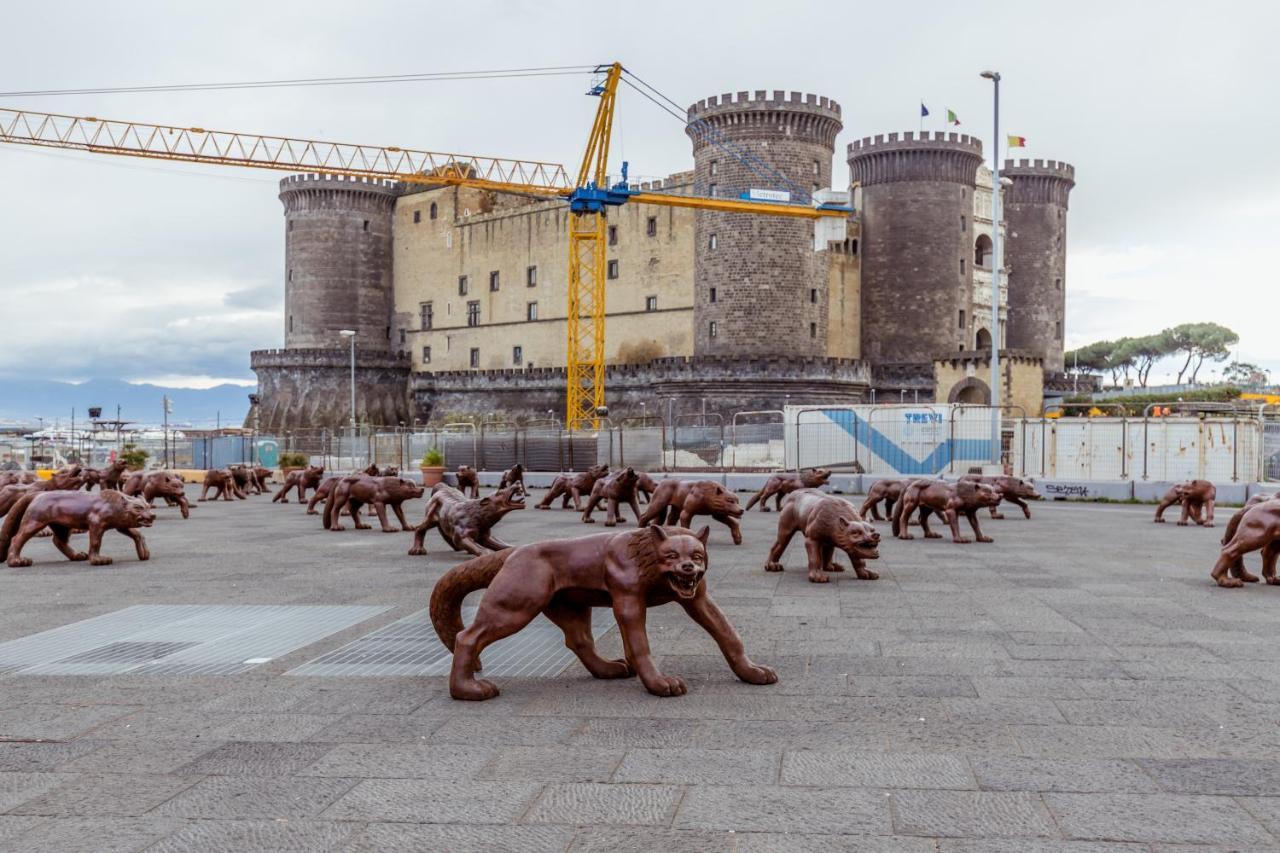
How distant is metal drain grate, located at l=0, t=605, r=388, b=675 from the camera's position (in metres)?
7.19

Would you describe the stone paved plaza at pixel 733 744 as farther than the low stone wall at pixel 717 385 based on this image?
No

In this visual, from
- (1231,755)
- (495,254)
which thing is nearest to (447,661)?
(1231,755)

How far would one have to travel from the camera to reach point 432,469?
32625 millimetres

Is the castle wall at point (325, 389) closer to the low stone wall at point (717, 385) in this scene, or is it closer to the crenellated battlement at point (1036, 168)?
the low stone wall at point (717, 385)

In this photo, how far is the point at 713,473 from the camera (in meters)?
31.0

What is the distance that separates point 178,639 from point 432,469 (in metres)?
24.7

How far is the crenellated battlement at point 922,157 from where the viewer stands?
6172 cm

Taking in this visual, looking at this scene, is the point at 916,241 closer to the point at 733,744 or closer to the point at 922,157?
the point at 922,157

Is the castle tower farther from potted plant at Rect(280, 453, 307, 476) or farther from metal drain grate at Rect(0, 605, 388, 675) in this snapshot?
metal drain grate at Rect(0, 605, 388, 675)

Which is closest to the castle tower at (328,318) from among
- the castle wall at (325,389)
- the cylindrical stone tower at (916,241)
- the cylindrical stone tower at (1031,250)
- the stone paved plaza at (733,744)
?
the castle wall at (325,389)

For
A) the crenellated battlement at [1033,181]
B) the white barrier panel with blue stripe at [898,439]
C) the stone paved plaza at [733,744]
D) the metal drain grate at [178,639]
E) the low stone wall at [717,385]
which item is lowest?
the metal drain grate at [178,639]

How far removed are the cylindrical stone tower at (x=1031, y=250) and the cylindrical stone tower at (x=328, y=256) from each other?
4362cm

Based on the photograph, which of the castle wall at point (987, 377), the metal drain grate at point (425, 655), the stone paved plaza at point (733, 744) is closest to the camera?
the stone paved plaza at point (733, 744)

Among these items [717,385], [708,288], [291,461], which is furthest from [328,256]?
[291,461]
